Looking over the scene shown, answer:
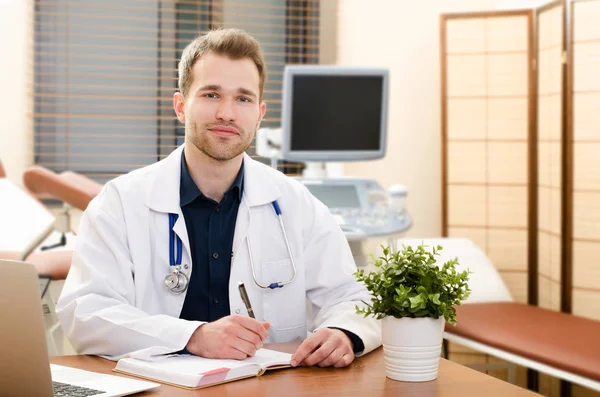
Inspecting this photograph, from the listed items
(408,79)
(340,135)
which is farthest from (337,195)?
(408,79)

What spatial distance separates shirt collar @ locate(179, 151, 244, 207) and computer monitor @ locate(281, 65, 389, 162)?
1465 millimetres

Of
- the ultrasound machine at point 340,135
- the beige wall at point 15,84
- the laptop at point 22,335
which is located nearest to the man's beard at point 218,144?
the laptop at point 22,335

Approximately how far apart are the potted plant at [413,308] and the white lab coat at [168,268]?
23cm

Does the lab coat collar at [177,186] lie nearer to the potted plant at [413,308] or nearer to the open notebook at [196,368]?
the open notebook at [196,368]

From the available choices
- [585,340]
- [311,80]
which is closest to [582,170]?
[585,340]

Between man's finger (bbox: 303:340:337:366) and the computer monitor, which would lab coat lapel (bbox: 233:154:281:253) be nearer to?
man's finger (bbox: 303:340:337:366)

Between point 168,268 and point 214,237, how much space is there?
14 centimetres

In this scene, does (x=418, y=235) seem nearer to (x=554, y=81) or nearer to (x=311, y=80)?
(x=554, y=81)

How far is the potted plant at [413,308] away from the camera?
1.46m

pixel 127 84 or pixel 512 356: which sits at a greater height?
pixel 127 84

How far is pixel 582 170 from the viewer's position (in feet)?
12.5

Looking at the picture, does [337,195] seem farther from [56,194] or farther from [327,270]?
[327,270]

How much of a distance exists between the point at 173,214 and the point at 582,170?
247 cm

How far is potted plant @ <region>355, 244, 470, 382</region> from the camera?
4.79 feet
